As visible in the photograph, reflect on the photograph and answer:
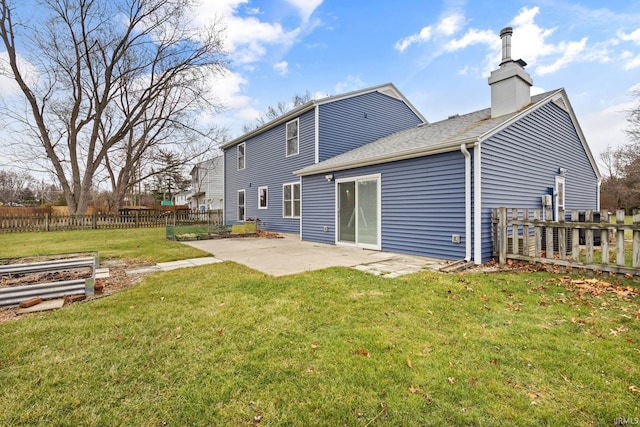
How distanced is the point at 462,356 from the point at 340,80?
64.8 ft

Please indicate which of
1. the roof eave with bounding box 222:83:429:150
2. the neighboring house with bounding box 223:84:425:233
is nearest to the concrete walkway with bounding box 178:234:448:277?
the neighboring house with bounding box 223:84:425:233

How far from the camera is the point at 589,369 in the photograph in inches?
89.4

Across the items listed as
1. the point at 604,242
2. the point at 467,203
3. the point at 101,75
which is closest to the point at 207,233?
the point at 467,203

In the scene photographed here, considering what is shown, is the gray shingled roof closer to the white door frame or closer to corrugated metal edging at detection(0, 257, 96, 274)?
the white door frame

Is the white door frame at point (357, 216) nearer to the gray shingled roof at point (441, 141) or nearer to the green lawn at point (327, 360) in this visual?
the gray shingled roof at point (441, 141)

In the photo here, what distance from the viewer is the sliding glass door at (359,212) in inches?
324

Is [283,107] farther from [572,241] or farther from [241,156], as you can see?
[572,241]

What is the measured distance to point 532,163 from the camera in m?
7.97

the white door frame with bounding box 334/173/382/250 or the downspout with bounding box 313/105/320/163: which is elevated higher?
the downspout with bounding box 313/105/320/163

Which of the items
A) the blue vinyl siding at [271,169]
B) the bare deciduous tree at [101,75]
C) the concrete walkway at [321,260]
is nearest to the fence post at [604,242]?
the concrete walkway at [321,260]

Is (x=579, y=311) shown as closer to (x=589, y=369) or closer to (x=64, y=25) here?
(x=589, y=369)

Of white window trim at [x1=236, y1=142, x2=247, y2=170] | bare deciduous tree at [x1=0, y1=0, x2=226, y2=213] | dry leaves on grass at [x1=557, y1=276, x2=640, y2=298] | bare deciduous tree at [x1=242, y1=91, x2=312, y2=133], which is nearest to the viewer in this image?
dry leaves on grass at [x1=557, y1=276, x2=640, y2=298]

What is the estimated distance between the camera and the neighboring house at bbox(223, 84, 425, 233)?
37.8 feet

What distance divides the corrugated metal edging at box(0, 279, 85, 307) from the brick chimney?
9.67 metres
